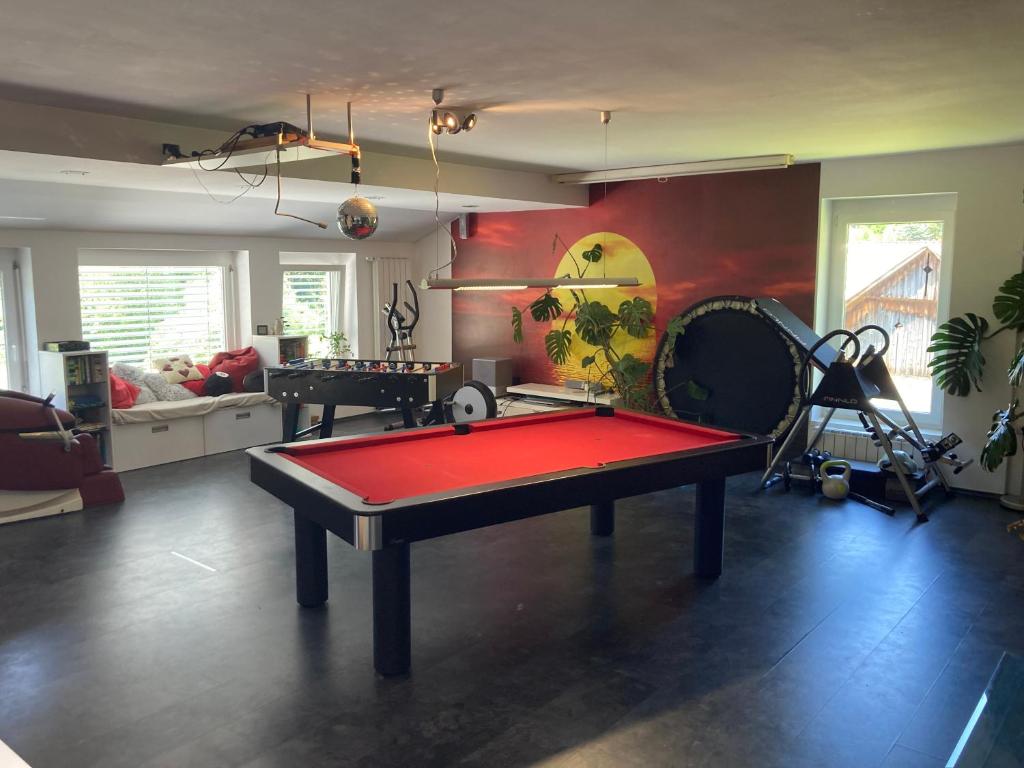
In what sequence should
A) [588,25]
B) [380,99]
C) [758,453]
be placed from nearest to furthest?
[588,25]
[380,99]
[758,453]

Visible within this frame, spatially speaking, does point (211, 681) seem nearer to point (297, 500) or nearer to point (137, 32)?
point (297, 500)

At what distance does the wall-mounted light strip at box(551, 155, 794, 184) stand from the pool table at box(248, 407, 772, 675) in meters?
2.59

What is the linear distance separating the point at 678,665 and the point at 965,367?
3.85 metres

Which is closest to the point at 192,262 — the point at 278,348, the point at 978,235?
the point at 278,348

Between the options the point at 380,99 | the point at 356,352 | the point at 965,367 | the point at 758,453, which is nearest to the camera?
the point at 380,99

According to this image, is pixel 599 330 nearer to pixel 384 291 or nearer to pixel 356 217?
pixel 384 291

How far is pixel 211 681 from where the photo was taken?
11.1ft

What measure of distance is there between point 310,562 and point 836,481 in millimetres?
3982

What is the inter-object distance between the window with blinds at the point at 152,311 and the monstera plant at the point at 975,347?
6.84 m

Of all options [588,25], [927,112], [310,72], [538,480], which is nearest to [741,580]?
[538,480]

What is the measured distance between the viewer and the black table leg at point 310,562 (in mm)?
4078

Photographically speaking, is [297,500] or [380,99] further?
[380,99]

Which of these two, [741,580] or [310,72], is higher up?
[310,72]

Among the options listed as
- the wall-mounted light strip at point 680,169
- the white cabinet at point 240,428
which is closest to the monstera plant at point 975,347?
the wall-mounted light strip at point 680,169
